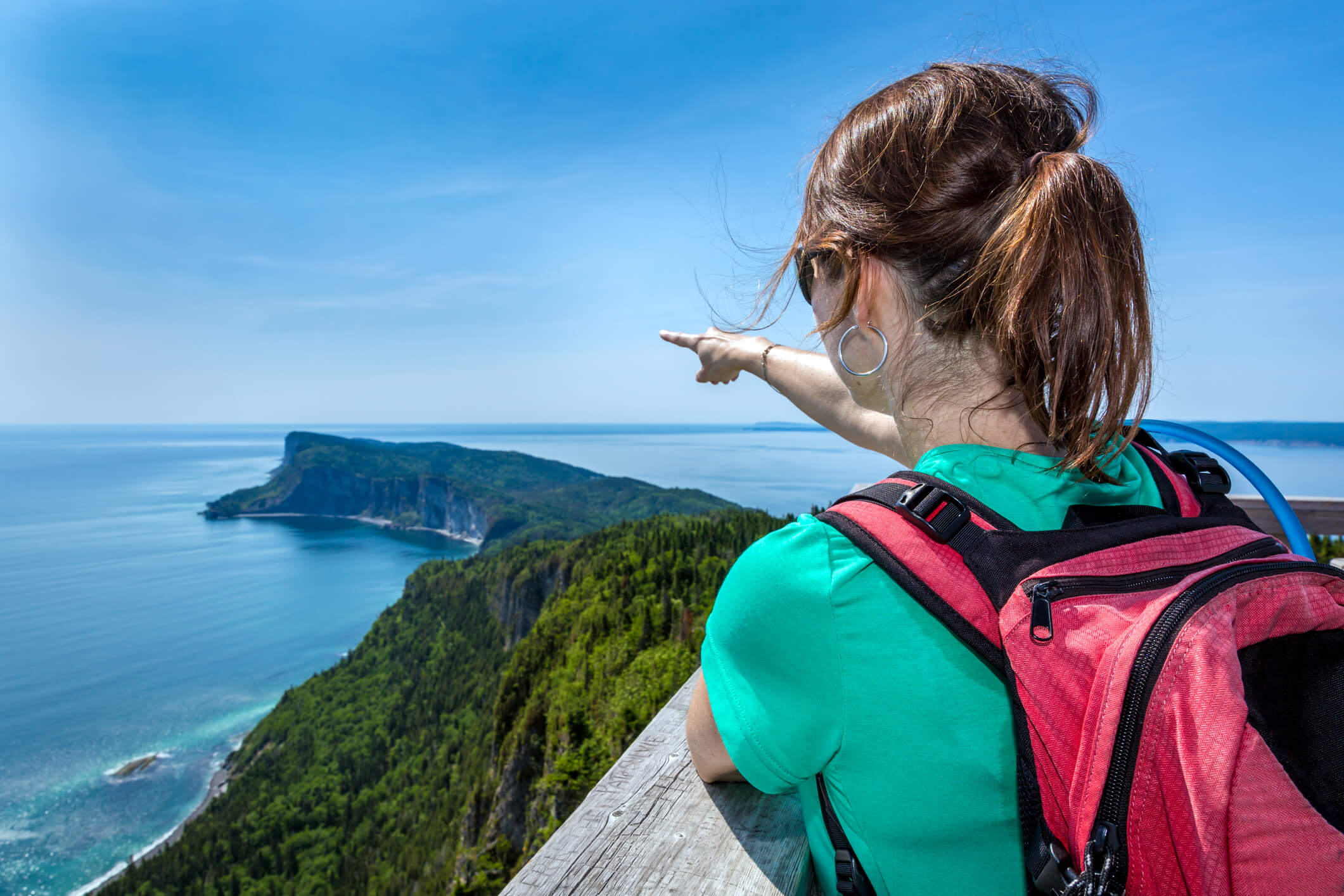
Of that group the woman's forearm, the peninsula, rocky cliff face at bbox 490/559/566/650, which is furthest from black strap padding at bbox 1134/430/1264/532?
the peninsula

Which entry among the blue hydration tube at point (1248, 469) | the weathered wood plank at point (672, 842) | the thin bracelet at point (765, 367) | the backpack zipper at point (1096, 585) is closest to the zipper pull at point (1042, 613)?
the backpack zipper at point (1096, 585)

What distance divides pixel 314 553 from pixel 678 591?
143670 millimetres

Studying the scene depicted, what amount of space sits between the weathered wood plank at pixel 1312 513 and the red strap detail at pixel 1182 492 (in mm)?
3234

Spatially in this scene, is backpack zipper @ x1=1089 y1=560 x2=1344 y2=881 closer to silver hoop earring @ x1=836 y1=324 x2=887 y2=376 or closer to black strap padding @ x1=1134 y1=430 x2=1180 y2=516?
black strap padding @ x1=1134 y1=430 x2=1180 y2=516

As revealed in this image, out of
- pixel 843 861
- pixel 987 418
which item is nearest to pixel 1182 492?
pixel 987 418

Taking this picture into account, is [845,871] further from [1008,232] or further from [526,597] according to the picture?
[526,597]

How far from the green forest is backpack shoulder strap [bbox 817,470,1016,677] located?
5.34 metres

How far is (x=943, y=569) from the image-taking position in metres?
0.76

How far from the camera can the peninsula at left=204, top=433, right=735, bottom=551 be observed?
101188 millimetres

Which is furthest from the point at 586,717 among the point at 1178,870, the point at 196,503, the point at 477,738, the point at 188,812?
the point at 196,503

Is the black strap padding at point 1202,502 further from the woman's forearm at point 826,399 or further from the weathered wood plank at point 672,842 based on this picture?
the weathered wood plank at point 672,842

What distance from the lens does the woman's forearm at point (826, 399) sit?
1.59 meters

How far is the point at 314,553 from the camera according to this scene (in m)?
134

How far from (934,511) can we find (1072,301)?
1.12ft
